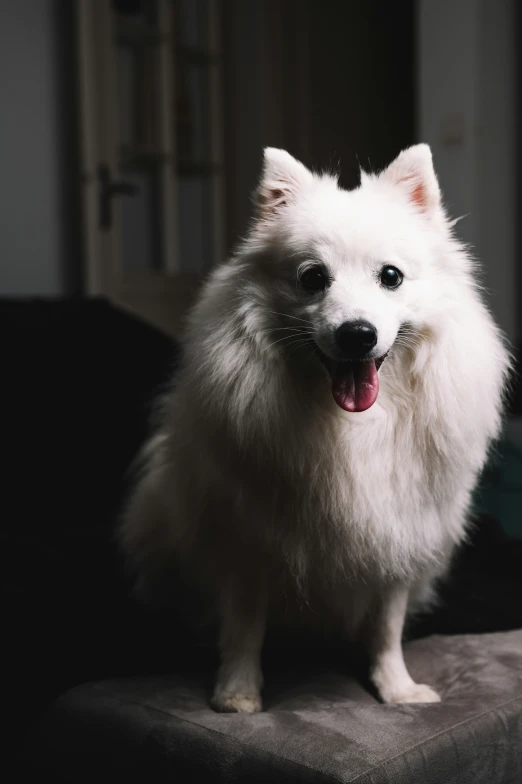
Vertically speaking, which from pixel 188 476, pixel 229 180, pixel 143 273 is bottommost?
pixel 188 476

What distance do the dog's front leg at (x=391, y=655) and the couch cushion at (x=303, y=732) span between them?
35 millimetres

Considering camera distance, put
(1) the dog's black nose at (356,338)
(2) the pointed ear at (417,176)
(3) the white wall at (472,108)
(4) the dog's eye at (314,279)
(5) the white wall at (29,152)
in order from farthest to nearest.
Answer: (3) the white wall at (472,108) < (5) the white wall at (29,152) < (2) the pointed ear at (417,176) < (4) the dog's eye at (314,279) < (1) the dog's black nose at (356,338)

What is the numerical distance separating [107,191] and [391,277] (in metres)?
2.28

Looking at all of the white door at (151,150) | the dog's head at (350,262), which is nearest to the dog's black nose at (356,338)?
the dog's head at (350,262)

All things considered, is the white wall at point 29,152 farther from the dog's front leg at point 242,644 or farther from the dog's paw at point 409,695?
the dog's paw at point 409,695

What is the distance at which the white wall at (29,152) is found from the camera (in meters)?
3.33

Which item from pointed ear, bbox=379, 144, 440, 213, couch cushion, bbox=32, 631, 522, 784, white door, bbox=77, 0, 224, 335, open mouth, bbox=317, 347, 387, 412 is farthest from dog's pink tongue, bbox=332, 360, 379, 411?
white door, bbox=77, 0, 224, 335

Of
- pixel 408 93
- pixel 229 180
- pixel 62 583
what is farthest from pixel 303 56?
pixel 62 583

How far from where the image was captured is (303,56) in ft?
15.5

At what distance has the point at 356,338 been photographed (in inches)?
48.7

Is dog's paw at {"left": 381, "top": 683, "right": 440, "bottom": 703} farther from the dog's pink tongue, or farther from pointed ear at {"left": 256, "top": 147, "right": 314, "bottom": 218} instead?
pointed ear at {"left": 256, "top": 147, "right": 314, "bottom": 218}

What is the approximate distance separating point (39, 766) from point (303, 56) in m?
4.09

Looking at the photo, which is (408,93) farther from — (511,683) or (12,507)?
(511,683)

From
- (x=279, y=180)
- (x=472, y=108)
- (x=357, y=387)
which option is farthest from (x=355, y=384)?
(x=472, y=108)
